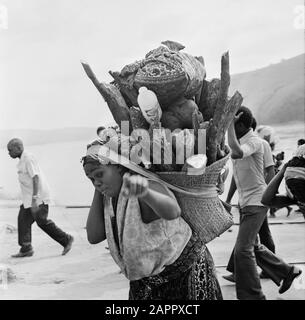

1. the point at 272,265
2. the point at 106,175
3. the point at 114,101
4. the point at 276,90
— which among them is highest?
the point at 114,101

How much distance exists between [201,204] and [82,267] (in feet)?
12.9

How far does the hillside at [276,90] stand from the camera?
13602 mm

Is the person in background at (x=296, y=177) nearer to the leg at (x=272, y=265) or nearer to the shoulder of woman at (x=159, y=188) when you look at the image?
the shoulder of woman at (x=159, y=188)

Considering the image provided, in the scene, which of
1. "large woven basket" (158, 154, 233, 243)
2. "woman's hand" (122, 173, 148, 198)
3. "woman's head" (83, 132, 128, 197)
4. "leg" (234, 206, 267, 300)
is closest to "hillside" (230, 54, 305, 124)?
"leg" (234, 206, 267, 300)

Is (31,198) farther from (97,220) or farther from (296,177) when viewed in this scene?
(296,177)

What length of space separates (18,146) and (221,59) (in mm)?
4500

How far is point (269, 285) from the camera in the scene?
5.13 metres

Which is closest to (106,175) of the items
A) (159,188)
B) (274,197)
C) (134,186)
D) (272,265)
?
(159,188)

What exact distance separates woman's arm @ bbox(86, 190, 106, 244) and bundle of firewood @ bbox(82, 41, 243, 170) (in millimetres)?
365

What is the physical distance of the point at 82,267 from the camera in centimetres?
612

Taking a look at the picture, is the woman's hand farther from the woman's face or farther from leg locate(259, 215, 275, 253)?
leg locate(259, 215, 275, 253)

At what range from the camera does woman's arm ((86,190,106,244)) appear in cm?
251

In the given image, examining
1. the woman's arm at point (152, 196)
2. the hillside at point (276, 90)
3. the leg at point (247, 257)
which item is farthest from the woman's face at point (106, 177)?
the hillside at point (276, 90)

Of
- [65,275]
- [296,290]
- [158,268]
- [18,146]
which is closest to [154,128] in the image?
[158,268]
